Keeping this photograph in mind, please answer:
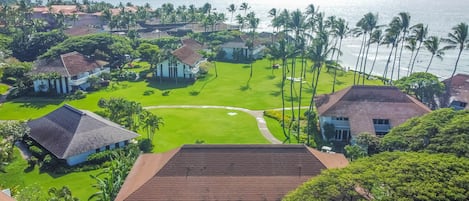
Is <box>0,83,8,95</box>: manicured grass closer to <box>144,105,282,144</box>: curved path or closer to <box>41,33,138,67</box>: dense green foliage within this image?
<box>41,33,138,67</box>: dense green foliage

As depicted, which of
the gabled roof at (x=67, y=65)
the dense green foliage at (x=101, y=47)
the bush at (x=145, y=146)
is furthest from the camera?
the dense green foliage at (x=101, y=47)

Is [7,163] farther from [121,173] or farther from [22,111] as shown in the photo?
[22,111]

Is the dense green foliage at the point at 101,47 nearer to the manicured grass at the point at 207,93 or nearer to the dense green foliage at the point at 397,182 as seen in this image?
the manicured grass at the point at 207,93

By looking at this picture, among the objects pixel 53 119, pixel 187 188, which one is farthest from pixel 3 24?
pixel 187 188

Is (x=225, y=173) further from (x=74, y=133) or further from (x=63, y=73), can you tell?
(x=63, y=73)

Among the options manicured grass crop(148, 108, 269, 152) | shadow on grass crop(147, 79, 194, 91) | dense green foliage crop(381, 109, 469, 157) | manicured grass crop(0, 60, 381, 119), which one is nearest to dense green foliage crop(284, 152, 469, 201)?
dense green foliage crop(381, 109, 469, 157)

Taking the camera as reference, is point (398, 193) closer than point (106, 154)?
Yes

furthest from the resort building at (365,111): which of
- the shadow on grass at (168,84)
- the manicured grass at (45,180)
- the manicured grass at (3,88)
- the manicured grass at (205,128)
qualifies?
the manicured grass at (3,88)
